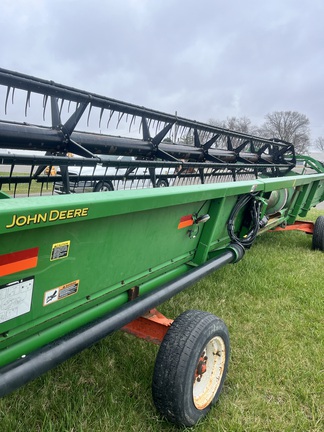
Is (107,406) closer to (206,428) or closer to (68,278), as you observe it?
(206,428)

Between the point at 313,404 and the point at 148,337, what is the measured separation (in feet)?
3.60

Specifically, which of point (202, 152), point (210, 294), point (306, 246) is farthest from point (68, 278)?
point (306, 246)

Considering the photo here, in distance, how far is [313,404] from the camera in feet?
6.92

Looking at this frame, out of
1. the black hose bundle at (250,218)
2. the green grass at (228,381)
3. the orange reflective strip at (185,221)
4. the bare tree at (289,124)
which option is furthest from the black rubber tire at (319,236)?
the bare tree at (289,124)

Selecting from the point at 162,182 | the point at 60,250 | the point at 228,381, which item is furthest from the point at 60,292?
the point at 162,182

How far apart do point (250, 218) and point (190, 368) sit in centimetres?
211

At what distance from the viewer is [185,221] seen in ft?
7.79

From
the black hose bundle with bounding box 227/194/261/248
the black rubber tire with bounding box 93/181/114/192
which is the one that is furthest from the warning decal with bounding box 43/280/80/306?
the black rubber tire with bounding box 93/181/114/192

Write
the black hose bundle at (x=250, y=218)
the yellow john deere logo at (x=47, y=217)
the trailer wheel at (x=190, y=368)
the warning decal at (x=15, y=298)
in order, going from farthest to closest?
1. the black hose bundle at (x=250, y=218)
2. the trailer wheel at (x=190, y=368)
3. the warning decal at (x=15, y=298)
4. the yellow john deere logo at (x=47, y=217)

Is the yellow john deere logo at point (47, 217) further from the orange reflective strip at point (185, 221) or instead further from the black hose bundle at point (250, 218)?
the black hose bundle at point (250, 218)

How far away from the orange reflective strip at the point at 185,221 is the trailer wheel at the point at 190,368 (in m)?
0.60

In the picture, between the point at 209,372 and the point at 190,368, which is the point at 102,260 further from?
the point at 209,372

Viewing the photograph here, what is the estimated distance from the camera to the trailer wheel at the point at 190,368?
1.74m

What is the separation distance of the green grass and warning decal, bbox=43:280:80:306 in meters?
0.70
